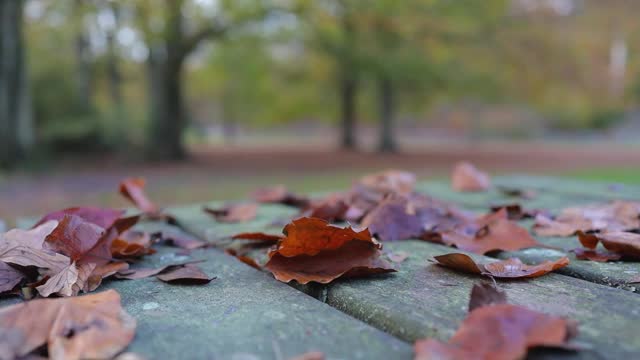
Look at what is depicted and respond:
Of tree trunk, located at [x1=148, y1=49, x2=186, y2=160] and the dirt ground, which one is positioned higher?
tree trunk, located at [x1=148, y1=49, x2=186, y2=160]

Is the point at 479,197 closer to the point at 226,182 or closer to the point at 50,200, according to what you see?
the point at 50,200

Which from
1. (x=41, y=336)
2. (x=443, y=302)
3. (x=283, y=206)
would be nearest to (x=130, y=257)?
(x=41, y=336)

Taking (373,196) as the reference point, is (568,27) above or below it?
above

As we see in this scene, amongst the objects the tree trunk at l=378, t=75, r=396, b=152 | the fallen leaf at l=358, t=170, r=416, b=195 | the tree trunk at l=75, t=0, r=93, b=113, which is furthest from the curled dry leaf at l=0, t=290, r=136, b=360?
the tree trunk at l=378, t=75, r=396, b=152

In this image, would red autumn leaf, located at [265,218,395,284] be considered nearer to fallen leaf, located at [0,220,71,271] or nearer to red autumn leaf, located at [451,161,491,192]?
fallen leaf, located at [0,220,71,271]

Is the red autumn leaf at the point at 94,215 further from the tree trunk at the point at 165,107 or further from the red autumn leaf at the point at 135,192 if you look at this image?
the tree trunk at the point at 165,107
